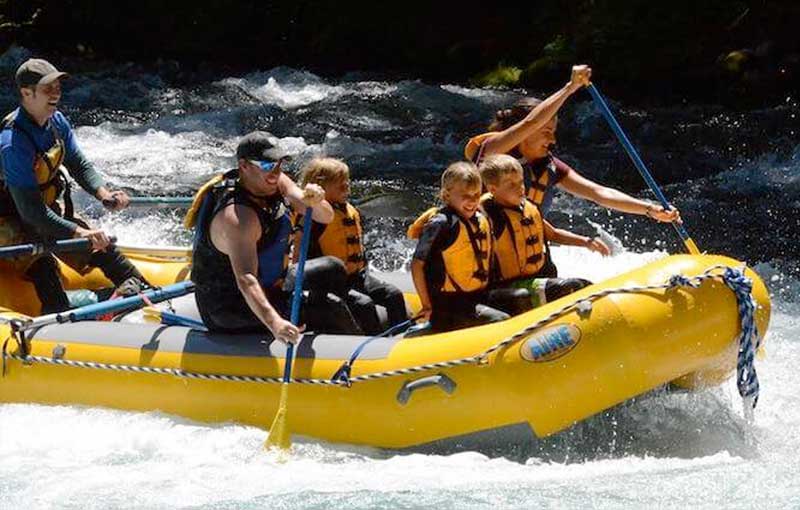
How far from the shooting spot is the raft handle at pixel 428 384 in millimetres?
5094

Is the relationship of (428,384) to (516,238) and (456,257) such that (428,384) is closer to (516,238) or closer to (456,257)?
(456,257)

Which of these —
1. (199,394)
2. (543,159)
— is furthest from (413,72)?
(199,394)

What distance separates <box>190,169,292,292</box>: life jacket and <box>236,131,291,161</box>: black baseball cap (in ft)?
0.50

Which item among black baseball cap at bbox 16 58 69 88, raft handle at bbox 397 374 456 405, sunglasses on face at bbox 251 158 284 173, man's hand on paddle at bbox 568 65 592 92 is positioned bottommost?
raft handle at bbox 397 374 456 405

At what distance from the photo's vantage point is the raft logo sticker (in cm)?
498

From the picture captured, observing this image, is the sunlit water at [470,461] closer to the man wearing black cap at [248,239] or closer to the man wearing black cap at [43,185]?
the man wearing black cap at [248,239]

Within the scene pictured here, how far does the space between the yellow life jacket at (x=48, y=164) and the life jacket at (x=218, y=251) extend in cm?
118

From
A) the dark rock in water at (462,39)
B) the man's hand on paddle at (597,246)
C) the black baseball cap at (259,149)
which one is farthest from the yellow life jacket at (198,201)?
the dark rock in water at (462,39)

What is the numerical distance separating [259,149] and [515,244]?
117 cm

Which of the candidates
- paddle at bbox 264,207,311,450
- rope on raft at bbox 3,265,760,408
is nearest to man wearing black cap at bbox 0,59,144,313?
paddle at bbox 264,207,311,450

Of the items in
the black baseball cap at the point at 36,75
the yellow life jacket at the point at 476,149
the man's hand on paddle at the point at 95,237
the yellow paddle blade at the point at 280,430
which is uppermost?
the black baseball cap at the point at 36,75

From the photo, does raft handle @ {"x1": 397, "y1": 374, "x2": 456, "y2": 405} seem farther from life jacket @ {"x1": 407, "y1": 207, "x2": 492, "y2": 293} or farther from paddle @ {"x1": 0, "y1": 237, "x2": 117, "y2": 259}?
paddle @ {"x1": 0, "y1": 237, "x2": 117, "y2": 259}

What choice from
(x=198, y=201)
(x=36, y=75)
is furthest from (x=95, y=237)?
(x=198, y=201)

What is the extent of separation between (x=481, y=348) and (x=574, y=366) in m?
0.35
